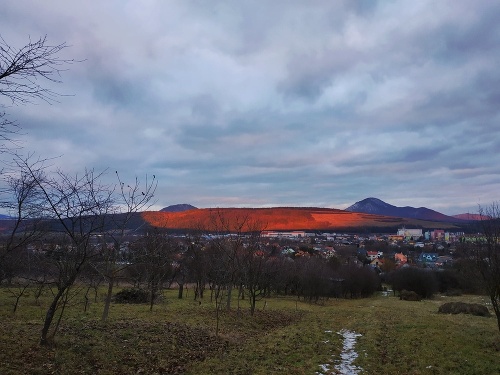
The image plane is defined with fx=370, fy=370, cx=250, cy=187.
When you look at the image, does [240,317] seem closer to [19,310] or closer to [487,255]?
[19,310]

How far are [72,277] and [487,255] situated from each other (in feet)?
53.4

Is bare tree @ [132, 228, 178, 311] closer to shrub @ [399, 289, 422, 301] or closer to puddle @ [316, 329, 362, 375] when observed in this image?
puddle @ [316, 329, 362, 375]

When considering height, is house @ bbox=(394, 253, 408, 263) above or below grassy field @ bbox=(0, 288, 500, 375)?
below

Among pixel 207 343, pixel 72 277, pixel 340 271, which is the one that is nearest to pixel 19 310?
pixel 207 343

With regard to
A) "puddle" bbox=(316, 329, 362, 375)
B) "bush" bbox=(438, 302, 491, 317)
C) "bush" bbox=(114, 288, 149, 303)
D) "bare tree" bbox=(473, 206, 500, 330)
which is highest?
"bare tree" bbox=(473, 206, 500, 330)

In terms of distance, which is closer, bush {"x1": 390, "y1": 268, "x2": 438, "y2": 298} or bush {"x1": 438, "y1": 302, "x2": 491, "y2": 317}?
bush {"x1": 438, "y1": 302, "x2": 491, "y2": 317}

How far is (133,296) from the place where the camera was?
2922cm

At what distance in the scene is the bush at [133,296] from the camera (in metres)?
29.0

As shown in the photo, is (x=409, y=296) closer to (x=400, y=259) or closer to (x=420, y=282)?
(x=420, y=282)

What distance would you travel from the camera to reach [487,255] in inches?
634

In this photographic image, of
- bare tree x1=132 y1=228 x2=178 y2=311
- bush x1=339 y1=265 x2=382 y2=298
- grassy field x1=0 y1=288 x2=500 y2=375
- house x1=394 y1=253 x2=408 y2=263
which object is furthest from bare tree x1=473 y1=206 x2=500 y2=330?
house x1=394 y1=253 x2=408 y2=263

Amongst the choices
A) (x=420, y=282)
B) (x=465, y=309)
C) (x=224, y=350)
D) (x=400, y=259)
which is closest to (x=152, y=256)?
(x=224, y=350)

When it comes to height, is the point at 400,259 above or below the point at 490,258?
below

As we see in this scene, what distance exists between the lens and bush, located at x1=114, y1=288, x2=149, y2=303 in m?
29.0
